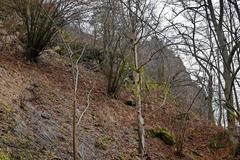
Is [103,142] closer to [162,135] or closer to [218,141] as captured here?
[162,135]

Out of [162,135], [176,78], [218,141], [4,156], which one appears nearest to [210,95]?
[218,141]

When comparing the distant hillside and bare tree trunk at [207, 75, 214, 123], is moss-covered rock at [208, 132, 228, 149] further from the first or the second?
the distant hillside

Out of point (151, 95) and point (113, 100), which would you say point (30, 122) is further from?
point (151, 95)

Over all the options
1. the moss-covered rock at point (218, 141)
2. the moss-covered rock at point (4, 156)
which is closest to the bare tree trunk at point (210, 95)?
the moss-covered rock at point (218, 141)

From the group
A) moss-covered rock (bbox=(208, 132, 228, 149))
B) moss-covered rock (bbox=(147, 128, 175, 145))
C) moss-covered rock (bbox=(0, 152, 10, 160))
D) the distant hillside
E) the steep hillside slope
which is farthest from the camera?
the distant hillside

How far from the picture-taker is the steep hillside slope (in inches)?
241

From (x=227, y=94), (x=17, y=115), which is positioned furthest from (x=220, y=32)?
(x=17, y=115)

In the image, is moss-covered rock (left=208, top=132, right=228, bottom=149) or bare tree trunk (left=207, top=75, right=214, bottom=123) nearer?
moss-covered rock (left=208, top=132, right=228, bottom=149)

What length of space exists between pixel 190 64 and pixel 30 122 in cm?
959

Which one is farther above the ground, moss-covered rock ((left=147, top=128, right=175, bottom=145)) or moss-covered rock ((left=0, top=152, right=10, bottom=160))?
moss-covered rock ((left=147, top=128, right=175, bottom=145))

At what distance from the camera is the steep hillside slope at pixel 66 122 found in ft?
20.1

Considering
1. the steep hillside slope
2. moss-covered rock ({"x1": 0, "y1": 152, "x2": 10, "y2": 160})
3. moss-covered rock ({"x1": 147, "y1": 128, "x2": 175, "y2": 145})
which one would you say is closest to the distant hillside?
the steep hillside slope

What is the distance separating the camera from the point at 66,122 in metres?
7.55

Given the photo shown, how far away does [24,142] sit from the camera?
5840 millimetres
